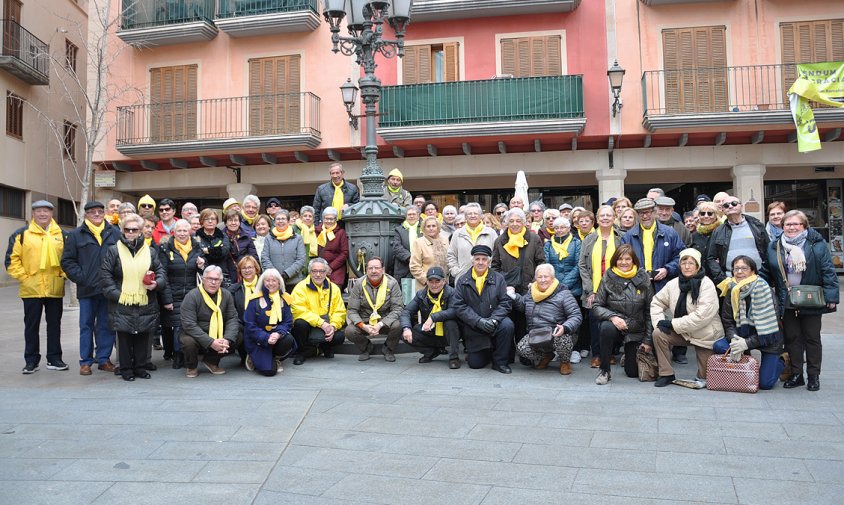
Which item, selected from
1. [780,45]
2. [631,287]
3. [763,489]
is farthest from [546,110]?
[763,489]

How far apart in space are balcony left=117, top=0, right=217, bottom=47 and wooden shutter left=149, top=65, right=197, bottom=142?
91cm

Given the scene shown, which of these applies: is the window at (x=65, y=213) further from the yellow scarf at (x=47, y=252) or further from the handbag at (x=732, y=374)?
the handbag at (x=732, y=374)

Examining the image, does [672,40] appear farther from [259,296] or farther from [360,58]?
[259,296]

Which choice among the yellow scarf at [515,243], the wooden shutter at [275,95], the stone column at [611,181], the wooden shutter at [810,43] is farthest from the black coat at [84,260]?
the wooden shutter at [810,43]

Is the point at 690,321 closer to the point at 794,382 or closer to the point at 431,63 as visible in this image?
the point at 794,382

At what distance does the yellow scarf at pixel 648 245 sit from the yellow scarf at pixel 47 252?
21.6 ft

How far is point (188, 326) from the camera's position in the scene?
7.16 meters

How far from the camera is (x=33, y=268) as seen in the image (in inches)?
290

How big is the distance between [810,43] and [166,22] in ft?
58.3

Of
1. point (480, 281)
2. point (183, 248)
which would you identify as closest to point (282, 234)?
point (183, 248)

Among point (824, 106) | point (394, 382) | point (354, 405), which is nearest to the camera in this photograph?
point (354, 405)

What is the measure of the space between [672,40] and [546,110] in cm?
385

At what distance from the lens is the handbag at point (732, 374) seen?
6.22 meters

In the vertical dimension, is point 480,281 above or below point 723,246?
below
